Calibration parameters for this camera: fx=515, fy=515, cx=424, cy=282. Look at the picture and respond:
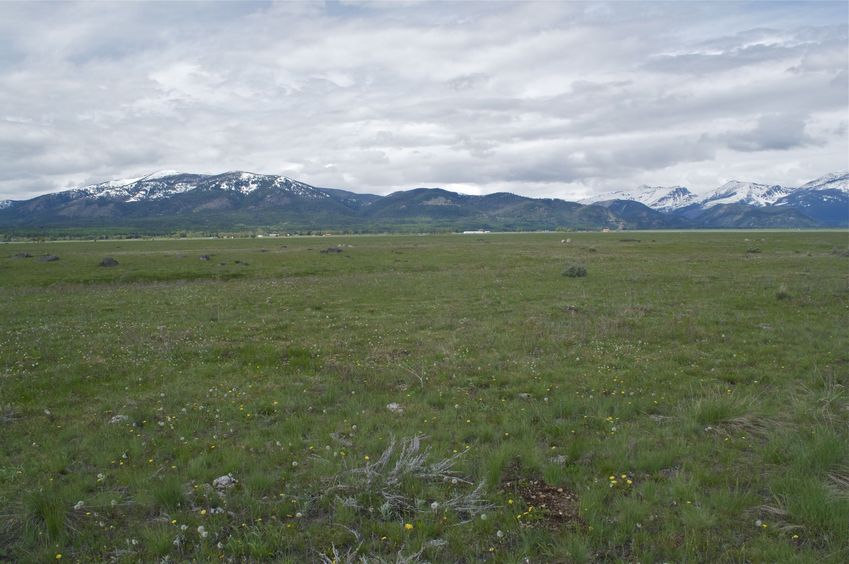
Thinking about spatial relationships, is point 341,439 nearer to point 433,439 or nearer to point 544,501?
point 433,439

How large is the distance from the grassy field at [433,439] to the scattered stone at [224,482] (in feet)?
0.10

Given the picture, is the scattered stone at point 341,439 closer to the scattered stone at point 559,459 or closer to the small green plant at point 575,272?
the scattered stone at point 559,459

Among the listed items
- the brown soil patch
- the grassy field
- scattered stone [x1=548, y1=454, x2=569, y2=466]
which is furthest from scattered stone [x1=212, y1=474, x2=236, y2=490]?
scattered stone [x1=548, y1=454, x2=569, y2=466]

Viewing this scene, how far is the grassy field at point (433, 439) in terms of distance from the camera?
22.6 feet

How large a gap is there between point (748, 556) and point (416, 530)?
4160 mm

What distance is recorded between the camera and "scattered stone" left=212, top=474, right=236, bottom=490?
27.5 ft

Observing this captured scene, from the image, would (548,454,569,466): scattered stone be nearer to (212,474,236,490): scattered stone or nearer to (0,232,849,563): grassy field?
(0,232,849,563): grassy field

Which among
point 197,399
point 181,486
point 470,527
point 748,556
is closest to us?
point 748,556

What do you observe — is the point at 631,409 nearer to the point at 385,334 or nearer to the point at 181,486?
the point at 181,486

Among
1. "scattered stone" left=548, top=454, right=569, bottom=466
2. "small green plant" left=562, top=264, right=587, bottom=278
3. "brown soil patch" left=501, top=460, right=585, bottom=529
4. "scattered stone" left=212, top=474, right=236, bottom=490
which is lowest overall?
"brown soil patch" left=501, top=460, right=585, bottom=529

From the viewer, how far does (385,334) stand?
2047cm

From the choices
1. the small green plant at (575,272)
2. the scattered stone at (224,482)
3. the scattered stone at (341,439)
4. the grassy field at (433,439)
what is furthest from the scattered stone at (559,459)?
the small green plant at (575,272)

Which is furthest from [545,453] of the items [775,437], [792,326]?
[792,326]

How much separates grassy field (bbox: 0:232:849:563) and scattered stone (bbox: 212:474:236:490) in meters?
0.03
